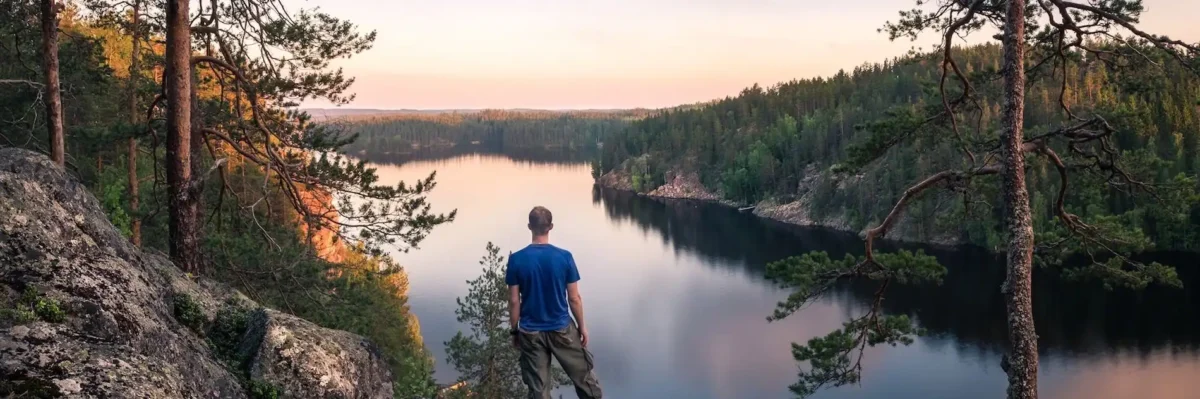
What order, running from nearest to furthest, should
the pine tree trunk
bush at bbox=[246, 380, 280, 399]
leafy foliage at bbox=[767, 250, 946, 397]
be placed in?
bush at bbox=[246, 380, 280, 399] < the pine tree trunk < leafy foliage at bbox=[767, 250, 946, 397]

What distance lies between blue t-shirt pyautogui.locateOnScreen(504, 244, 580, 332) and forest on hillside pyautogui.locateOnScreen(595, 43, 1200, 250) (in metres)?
5.52

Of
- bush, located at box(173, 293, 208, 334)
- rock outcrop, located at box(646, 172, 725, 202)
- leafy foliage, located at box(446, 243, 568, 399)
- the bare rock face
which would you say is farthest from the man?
rock outcrop, located at box(646, 172, 725, 202)

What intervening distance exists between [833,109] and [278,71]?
10239 centimetres

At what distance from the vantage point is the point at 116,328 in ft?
14.1

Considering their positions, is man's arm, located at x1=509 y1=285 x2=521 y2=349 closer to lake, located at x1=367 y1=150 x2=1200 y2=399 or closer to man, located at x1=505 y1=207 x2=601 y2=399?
man, located at x1=505 y1=207 x2=601 y2=399

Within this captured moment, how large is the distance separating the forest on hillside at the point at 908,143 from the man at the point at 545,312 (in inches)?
217

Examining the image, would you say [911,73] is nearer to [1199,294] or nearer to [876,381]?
[1199,294]

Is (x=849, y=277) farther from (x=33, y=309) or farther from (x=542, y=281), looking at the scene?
(x=33, y=309)

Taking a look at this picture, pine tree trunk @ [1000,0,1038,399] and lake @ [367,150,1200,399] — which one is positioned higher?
pine tree trunk @ [1000,0,1038,399]

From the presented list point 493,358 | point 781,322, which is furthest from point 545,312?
point 781,322

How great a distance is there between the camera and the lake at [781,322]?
28.6m

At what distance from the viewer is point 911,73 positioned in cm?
10944

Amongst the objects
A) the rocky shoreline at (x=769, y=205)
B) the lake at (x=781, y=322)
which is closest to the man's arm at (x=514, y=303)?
the lake at (x=781, y=322)

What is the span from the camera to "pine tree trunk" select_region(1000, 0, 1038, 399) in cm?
773
